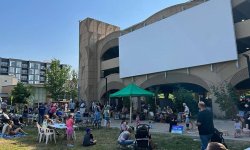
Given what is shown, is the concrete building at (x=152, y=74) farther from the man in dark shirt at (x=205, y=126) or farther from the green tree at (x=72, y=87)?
the man in dark shirt at (x=205, y=126)

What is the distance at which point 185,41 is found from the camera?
24609 millimetres

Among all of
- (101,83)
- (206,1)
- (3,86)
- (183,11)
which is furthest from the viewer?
(3,86)

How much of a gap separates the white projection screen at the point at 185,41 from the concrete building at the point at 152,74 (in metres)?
0.83

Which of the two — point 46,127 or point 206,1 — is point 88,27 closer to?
point 206,1

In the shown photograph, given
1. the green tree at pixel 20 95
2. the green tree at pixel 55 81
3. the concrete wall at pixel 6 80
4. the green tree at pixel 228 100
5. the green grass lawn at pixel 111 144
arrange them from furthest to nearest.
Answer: the concrete wall at pixel 6 80 < the green tree at pixel 55 81 < the green tree at pixel 20 95 < the green tree at pixel 228 100 < the green grass lawn at pixel 111 144

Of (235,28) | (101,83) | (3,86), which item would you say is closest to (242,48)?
(235,28)

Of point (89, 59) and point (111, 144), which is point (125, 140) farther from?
point (89, 59)

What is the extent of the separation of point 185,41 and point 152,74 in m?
6.27

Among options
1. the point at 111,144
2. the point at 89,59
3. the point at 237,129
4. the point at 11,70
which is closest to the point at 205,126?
the point at 111,144

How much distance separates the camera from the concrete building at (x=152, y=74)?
2125 cm

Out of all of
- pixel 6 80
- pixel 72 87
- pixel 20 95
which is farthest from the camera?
pixel 6 80

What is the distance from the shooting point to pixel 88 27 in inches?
1540

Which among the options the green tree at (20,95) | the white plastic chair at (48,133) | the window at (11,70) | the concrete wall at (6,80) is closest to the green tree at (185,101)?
the white plastic chair at (48,133)

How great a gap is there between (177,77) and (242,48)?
7.67 m
